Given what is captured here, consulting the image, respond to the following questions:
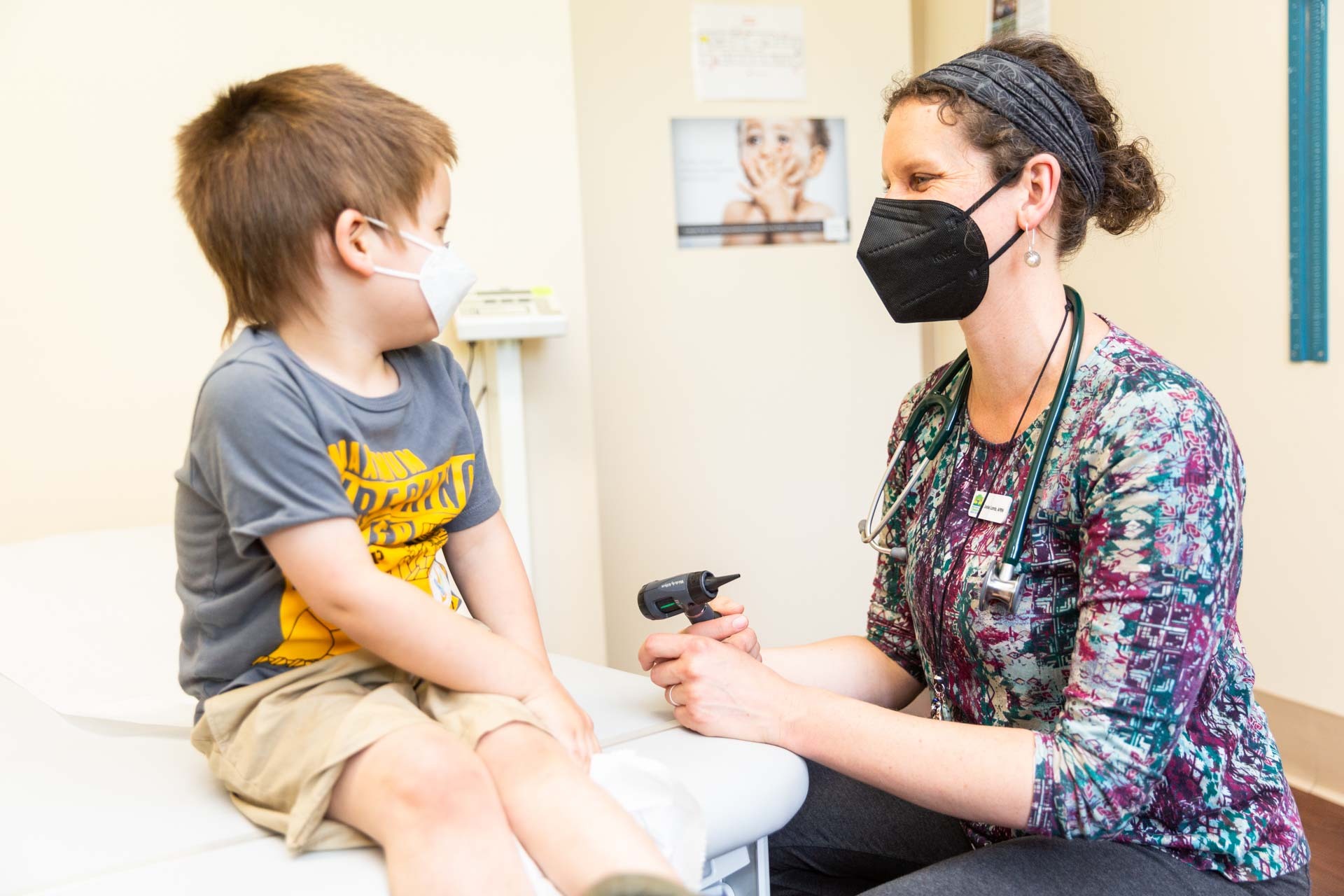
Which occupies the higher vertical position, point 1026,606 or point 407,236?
point 407,236

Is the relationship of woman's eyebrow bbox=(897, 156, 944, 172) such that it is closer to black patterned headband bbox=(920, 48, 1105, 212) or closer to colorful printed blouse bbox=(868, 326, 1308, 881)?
black patterned headband bbox=(920, 48, 1105, 212)

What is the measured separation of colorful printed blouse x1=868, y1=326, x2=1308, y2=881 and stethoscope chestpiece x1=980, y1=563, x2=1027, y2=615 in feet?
0.04

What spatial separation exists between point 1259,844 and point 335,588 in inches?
37.0

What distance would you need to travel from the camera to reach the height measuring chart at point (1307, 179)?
2.16 metres

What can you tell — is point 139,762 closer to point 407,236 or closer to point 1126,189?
point 407,236

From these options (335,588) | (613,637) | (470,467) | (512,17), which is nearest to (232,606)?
(335,588)

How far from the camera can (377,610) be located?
967mm

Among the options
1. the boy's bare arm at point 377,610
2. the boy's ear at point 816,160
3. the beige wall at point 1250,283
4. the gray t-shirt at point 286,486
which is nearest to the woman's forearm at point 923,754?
the boy's bare arm at point 377,610

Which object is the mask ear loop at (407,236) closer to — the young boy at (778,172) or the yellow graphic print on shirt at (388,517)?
the yellow graphic print on shirt at (388,517)

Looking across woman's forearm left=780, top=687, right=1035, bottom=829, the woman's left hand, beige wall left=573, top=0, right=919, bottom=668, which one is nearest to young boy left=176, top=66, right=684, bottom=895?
the woman's left hand

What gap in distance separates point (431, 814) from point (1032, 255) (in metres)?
0.91

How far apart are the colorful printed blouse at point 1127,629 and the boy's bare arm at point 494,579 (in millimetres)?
479

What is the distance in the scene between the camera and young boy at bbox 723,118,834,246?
119 inches

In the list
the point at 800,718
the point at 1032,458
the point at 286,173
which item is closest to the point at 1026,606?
the point at 1032,458
